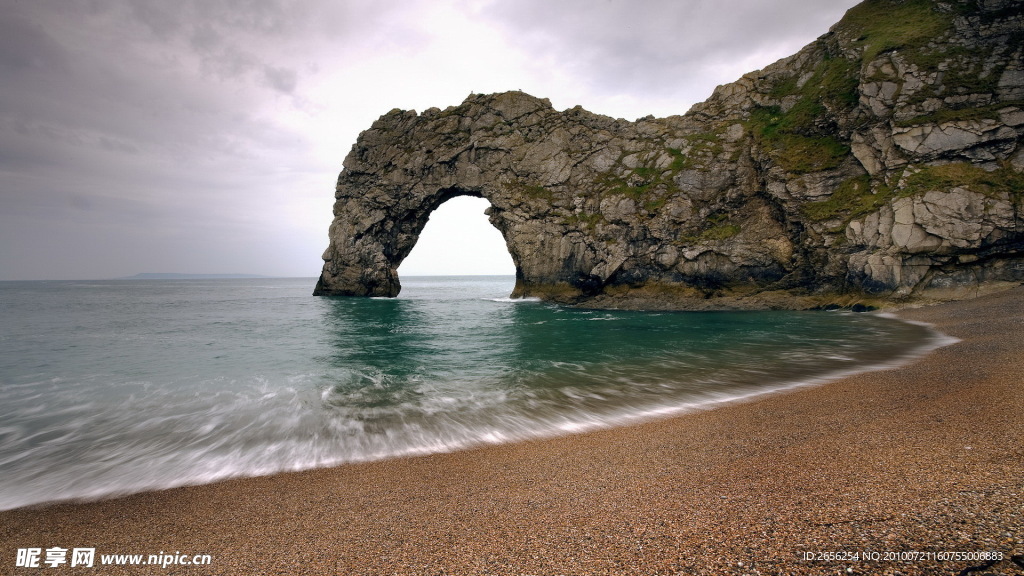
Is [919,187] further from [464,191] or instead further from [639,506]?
[464,191]

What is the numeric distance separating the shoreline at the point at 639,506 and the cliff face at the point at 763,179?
88.3ft

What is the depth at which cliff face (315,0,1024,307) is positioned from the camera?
25234mm

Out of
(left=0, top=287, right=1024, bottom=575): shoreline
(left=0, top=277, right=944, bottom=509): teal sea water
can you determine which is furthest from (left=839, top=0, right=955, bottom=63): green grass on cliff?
(left=0, top=287, right=1024, bottom=575): shoreline

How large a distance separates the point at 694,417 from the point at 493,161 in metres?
44.2

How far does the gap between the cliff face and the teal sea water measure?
9.28m

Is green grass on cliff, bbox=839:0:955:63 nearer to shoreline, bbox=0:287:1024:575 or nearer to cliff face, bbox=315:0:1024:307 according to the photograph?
cliff face, bbox=315:0:1024:307

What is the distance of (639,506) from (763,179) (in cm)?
3926

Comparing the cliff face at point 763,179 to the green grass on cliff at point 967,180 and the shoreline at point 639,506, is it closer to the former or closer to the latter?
the green grass on cliff at point 967,180

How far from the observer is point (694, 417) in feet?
25.5

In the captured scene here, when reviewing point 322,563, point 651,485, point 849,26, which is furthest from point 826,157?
point 322,563

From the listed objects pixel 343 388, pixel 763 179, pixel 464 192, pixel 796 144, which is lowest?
pixel 343 388

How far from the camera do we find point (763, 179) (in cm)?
3475

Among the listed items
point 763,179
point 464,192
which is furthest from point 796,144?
point 464,192

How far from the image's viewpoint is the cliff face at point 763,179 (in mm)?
25234
